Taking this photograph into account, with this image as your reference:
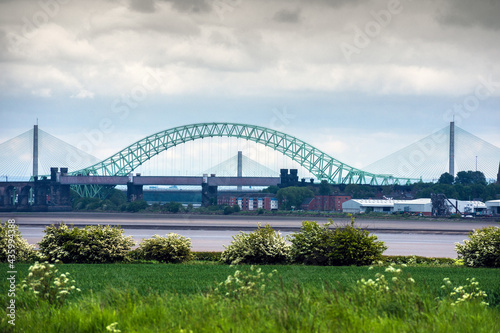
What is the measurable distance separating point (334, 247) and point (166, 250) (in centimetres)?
821

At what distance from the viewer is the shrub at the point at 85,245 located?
27312mm

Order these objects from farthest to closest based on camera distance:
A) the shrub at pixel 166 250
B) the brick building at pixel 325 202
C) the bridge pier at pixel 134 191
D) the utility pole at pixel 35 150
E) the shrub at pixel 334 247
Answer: the utility pole at pixel 35 150 < the bridge pier at pixel 134 191 < the brick building at pixel 325 202 < the shrub at pixel 166 250 < the shrub at pixel 334 247

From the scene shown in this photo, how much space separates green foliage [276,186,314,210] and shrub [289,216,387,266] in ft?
385

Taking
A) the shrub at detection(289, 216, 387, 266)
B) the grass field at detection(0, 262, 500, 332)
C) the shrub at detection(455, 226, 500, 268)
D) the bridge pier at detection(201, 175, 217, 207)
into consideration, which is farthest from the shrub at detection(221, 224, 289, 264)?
the bridge pier at detection(201, 175, 217, 207)

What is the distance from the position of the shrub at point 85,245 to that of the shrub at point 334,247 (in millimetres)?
8384

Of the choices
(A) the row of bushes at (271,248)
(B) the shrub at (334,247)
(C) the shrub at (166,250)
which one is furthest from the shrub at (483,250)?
(C) the shrub at (166,250)

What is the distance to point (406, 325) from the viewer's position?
1138 centimetres

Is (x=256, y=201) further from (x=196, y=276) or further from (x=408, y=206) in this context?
(x=196, y=276)

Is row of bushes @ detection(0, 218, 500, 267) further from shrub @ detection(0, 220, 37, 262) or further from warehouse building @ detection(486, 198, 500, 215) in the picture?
warehouse building @ detection(486, 198, 500, 215)

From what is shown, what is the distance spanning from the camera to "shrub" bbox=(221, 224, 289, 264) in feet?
88.1

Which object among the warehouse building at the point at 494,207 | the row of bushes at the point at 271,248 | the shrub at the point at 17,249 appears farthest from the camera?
the warehouse building at the point at 494,207

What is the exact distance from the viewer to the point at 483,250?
88.4 ft

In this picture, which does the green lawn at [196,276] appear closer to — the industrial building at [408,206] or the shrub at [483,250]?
the shrub at [483,250]

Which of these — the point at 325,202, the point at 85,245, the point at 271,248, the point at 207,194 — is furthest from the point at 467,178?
the point at 85,245
